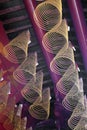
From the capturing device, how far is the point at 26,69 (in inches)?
232

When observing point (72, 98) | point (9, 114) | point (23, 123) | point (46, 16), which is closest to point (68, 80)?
point (72, 98)

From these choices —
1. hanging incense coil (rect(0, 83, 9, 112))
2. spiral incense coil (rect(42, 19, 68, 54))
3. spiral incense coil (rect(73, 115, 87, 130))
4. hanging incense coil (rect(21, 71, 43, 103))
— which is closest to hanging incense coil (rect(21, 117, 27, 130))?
hanging incense coil (rect(21, 71, 43, 103))

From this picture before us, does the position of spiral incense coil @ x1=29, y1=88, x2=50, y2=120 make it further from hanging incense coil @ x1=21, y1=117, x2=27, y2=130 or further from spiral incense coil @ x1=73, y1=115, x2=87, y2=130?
spiral incense coil @ x1=73, y1=115, x2=87, y2=130

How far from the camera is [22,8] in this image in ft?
20.4

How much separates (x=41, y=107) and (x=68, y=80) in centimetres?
116

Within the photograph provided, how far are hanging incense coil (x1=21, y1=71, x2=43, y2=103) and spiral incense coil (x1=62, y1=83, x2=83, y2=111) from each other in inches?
21.1

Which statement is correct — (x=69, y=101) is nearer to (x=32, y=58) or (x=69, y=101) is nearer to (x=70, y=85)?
(x=70, y=85)

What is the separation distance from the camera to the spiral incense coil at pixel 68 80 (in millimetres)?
5965

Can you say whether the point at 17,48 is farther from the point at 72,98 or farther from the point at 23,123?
the point at 23,123

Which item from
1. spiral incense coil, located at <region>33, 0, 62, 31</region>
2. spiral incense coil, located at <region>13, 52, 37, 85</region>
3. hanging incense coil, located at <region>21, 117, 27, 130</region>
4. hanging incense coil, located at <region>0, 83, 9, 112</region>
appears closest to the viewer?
spiral incense coil, located at <region>33, 0, 62, 31</region>

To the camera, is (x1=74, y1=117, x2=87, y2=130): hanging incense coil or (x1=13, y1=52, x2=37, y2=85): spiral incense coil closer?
(x1=13, y1=52, x2=37, y2=85): spiral incense coil

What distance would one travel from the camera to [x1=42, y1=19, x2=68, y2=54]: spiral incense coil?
5320mm

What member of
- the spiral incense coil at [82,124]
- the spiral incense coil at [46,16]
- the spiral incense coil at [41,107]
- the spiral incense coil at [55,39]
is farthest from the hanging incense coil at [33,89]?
the spiral incense coil at [46,16]

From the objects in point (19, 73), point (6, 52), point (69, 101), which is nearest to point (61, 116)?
point (69, 101)
